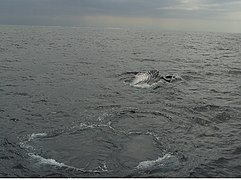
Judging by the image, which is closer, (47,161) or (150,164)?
(150,164)

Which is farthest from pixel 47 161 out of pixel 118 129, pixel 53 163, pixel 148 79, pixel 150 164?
pixel 148 79

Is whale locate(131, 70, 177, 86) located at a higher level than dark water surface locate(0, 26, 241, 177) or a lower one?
higher

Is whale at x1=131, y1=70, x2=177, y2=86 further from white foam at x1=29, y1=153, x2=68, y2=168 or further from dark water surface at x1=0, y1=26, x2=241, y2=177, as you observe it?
white foam at x1=29, y1=153, x2=68, y2=168

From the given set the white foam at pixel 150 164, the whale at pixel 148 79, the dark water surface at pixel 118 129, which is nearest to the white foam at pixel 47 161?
the dark water surface at pixel 118 129

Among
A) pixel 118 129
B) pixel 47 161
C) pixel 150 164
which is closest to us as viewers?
pixel 150 164

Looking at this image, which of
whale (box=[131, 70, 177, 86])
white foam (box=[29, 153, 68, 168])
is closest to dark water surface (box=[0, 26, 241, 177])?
white foam (box=[29, 153, 68, 168])

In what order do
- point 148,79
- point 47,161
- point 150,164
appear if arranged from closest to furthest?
point 150,164 < point 47,161 < point 148,79

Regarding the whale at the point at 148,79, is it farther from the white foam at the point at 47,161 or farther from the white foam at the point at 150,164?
the white foam at the point at 47,161

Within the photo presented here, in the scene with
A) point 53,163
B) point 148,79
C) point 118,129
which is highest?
point 148,79

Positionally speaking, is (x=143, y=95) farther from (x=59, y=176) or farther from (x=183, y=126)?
(x=59, y=176)

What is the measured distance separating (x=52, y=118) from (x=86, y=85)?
379 inches

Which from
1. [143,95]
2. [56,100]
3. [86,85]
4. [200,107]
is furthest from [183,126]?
[86,85]

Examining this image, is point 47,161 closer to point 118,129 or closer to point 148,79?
point 118,129

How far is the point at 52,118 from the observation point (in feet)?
56.5
